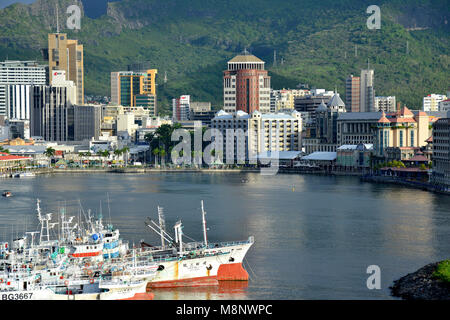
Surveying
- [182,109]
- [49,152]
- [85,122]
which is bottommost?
[49,152]

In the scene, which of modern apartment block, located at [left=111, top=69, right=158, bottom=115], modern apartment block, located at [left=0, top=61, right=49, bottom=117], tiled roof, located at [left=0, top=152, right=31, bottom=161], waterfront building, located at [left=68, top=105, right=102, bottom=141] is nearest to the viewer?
tiled roof, located at [left=0, top=152, right=31, bottom=161]

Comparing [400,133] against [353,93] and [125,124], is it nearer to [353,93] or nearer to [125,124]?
[353,93]

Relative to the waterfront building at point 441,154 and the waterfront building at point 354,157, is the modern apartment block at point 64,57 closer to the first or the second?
the waterfront building at point 354,157

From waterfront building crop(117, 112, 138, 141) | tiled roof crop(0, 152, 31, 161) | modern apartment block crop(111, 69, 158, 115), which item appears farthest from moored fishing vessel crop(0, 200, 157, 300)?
modern apartment block crop(111, 69, 158, 115)

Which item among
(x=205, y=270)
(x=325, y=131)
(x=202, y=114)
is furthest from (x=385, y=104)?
(x=205, y=270)

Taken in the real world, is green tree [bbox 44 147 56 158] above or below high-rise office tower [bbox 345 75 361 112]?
below

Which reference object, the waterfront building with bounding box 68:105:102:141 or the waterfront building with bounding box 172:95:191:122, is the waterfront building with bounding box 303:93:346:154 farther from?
the waterfront building with bounding box 172:95:191:122
